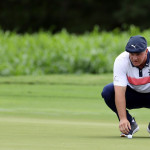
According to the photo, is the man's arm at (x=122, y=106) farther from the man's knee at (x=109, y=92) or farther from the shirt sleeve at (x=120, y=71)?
the man's knee at (x=109, y=92)

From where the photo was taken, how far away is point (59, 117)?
8.40 metres

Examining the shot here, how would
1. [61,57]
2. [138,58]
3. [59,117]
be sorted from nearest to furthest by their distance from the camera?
[138,58]
[59,117]
[61,57]

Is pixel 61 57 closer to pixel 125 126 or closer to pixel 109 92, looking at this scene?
pixel 109 92

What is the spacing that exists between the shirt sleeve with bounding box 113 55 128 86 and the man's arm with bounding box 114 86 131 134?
0.19 ft

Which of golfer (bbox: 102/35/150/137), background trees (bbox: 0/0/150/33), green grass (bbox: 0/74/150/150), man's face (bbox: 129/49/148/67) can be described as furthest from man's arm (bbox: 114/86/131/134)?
background trees (bbox: 0/0/150/33)

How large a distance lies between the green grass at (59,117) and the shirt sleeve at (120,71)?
1.67 ft

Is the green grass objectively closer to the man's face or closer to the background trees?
the man's face

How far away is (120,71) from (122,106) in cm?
32

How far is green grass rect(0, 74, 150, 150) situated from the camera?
5284 millimetres

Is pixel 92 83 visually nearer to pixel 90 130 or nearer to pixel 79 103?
pixel 79 103

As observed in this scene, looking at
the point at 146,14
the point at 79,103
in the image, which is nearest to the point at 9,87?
the point at 79,103

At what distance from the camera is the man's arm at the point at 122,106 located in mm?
5918

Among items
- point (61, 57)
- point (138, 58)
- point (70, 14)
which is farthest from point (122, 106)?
point (70, 14)

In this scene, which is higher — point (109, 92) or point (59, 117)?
point (109, 92)
